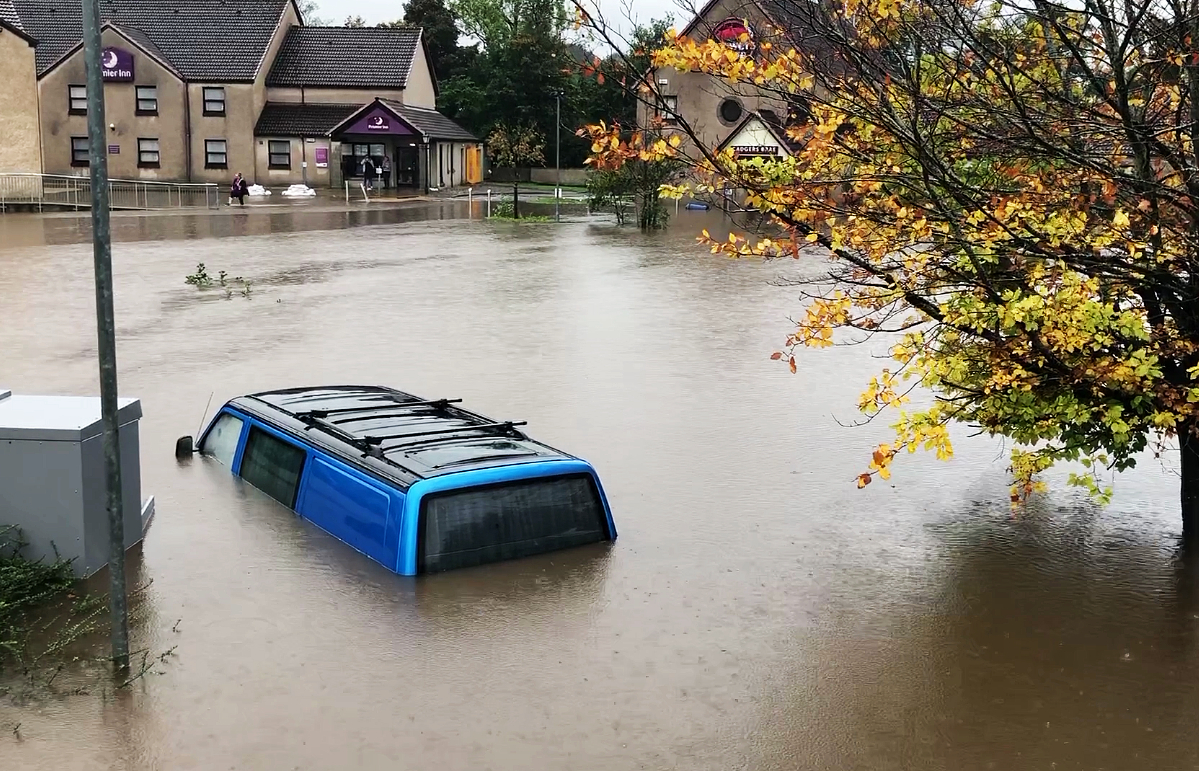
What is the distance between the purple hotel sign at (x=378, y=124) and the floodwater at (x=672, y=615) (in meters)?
40.9

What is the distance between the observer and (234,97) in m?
58.8

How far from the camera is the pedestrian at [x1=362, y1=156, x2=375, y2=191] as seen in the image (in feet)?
194

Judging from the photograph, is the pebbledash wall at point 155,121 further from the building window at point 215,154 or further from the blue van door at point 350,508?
the blue van door at point 350,508

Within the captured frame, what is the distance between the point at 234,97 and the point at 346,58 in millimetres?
5894

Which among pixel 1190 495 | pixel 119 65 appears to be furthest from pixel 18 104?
pixel 1190 495

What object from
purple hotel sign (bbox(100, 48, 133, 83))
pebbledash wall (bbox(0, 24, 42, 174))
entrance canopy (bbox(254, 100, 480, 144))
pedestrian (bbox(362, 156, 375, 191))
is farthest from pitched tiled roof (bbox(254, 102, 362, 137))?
pebbledash wall (bbox(0, 24, 42, 174))

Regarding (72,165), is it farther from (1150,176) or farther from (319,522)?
(1150,176)

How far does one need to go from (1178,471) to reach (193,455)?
9689 millimetres

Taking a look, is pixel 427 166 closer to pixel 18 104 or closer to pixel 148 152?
pixel 148 152

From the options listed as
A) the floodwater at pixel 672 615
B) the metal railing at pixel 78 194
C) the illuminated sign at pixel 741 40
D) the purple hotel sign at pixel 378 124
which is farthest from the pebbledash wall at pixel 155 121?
the illuminated sign at pixel 741 40

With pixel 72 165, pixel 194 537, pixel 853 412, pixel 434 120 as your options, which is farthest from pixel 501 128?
pixel 194 537

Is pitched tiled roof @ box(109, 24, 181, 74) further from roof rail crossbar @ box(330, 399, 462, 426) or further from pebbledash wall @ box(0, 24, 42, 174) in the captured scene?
roof rail crossbar @ box(330, 399, 462, 426)

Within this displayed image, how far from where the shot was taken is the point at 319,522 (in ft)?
34.4

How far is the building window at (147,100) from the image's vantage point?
5866cm
